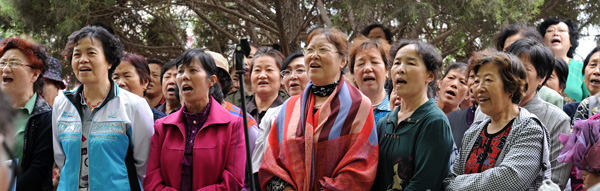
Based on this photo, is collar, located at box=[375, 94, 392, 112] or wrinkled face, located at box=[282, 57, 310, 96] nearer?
collar, located at box=[375, 94, 392, 112]

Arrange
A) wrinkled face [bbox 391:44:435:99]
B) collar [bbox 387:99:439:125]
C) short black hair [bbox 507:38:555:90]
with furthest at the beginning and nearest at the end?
short black hair [bbox 507:38:555:90] → wrinkled face [bbox 391:44:435:99] → collar [bbox 387:99:439:125]

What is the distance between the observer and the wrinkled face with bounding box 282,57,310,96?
4789 millimetres

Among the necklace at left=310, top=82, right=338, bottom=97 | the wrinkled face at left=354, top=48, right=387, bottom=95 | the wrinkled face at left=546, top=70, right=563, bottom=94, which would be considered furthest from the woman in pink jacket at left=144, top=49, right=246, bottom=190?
the wrinkled face at left=546, top=70, right=563, bottom=94

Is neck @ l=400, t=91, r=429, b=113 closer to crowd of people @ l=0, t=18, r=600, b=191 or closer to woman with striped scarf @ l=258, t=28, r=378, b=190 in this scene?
crowd of people @ l=0, t=18, r=600, b=191

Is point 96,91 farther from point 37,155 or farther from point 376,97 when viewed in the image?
point 376,97

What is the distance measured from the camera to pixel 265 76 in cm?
497

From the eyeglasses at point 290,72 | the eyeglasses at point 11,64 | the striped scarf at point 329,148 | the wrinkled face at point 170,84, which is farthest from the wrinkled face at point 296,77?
the eyeglasses at point 11,64

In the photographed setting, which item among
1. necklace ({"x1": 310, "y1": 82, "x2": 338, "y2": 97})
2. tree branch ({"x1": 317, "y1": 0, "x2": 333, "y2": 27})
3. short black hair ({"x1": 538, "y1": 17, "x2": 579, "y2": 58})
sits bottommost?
necklace ({"x1": 310, "y1": 82, "x2": 338, "y2": 97})

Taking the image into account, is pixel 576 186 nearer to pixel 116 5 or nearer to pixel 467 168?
pixel 467 168

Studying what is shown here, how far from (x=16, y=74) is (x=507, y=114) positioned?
352 cm

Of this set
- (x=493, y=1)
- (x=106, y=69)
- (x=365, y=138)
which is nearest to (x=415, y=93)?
(x=365, y=138)

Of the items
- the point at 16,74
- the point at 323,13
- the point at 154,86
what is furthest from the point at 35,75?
the point at 323,13

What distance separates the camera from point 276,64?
16.6 feet

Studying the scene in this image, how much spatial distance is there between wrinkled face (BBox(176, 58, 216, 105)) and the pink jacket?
14 centimetres
